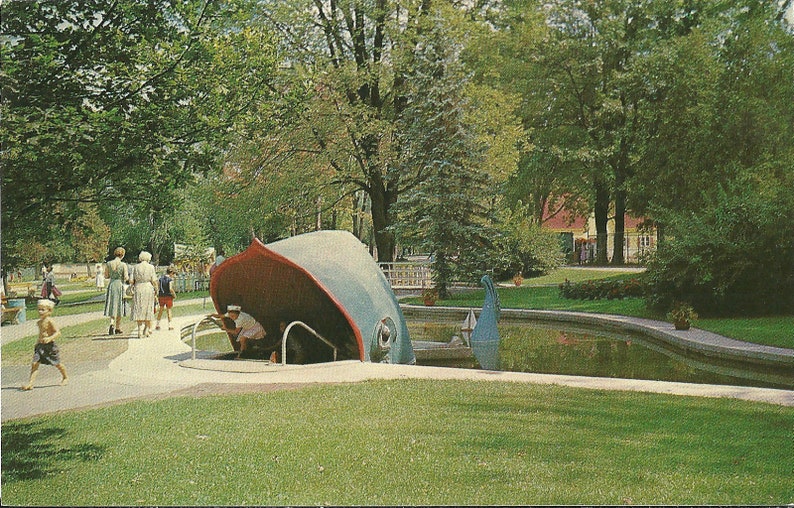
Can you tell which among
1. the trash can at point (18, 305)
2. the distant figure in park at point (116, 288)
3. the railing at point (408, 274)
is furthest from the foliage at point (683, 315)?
the trash can at point (18, 305)

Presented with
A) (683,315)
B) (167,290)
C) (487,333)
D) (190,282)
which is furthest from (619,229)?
(167,290)

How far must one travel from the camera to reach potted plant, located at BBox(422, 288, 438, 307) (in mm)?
15727

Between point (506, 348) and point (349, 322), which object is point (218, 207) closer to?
point (349, 322)

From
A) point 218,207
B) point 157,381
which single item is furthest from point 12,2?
point 157,381

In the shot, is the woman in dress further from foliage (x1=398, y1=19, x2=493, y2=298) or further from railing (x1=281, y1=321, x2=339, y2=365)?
foliage (x1=398, y1=19, x2=493, y2=298)

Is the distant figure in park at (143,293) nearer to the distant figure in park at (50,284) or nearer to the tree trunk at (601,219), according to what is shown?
the distant figure in park at (50,284)

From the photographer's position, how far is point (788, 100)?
17.8m

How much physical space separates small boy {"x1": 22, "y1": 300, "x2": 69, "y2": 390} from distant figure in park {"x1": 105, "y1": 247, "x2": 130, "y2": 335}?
0.99 m

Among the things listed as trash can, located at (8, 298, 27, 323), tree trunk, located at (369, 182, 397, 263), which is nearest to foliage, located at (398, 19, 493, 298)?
tree trunk, located at (369, 182, 397, 263)

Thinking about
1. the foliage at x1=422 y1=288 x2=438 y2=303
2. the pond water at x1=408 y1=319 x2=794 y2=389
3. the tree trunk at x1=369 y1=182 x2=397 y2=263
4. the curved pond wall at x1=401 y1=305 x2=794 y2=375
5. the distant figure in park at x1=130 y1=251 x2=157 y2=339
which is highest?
the tree trunk at x1=369 y1=182 x2=397 y2=263

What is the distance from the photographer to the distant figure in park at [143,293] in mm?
7348

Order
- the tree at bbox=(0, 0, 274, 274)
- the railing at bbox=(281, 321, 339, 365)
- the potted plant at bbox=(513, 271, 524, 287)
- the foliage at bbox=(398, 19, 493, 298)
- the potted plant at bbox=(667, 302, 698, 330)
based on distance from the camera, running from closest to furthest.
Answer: the tree at bbox=(0, 0, 274, 274)
the railing at bbox=(281, 321, 339, 365)
the potted plant at bbox=(667, 302, 698, 330)
the foliage at bbox=(398, 19, 493, 298)
the potted plant at bbox=(513, 271, 524, 287)

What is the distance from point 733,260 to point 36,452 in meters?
13.9

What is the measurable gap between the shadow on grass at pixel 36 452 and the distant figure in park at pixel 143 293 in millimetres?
2194
